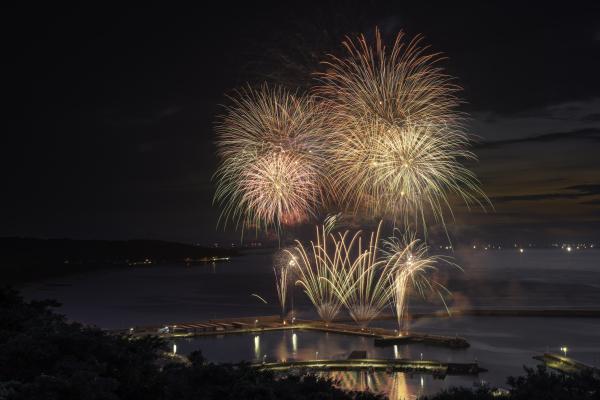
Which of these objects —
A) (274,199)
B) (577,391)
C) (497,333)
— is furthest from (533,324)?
(577,391)

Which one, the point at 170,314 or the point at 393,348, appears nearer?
the point at 393,348

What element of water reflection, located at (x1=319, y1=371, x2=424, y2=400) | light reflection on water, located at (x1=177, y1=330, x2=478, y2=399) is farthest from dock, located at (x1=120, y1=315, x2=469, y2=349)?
water reflection, located at (x1=319, y1=371, x2=424, y2=400)

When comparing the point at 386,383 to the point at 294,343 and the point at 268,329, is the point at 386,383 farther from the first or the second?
the point at 268,329

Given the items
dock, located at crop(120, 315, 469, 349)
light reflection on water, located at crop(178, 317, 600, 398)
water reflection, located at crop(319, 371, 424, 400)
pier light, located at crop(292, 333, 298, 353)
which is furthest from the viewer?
dock, located at crop(120, 315, 469, 349)

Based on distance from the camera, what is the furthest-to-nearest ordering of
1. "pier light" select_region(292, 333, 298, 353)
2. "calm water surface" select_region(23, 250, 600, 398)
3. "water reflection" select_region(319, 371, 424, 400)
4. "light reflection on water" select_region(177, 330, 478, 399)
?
"pier light" select_region(292, 333, 298, 353)
"calm water surface" select_region(23, 250, 600, 398)
"light reflection on water" select_region(177, 330, 478, 399)
"water reflection" select_region(319, 371, 424, 400)

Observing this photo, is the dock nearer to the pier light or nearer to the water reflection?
the pier light

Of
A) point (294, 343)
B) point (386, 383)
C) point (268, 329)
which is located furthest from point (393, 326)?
point (386, 383)

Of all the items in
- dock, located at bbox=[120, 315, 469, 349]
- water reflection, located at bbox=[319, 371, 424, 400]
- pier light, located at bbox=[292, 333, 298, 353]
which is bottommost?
water reflection, located at bbox=[319, 371, 424, 400]

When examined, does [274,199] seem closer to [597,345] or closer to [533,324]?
[597,345]

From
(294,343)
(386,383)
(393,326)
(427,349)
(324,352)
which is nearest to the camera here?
(386,383)

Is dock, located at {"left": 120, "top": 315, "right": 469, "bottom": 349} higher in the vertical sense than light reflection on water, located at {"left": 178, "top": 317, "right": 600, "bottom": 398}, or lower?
higher

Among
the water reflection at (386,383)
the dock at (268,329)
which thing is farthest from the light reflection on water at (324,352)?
the dock at (268,329)
